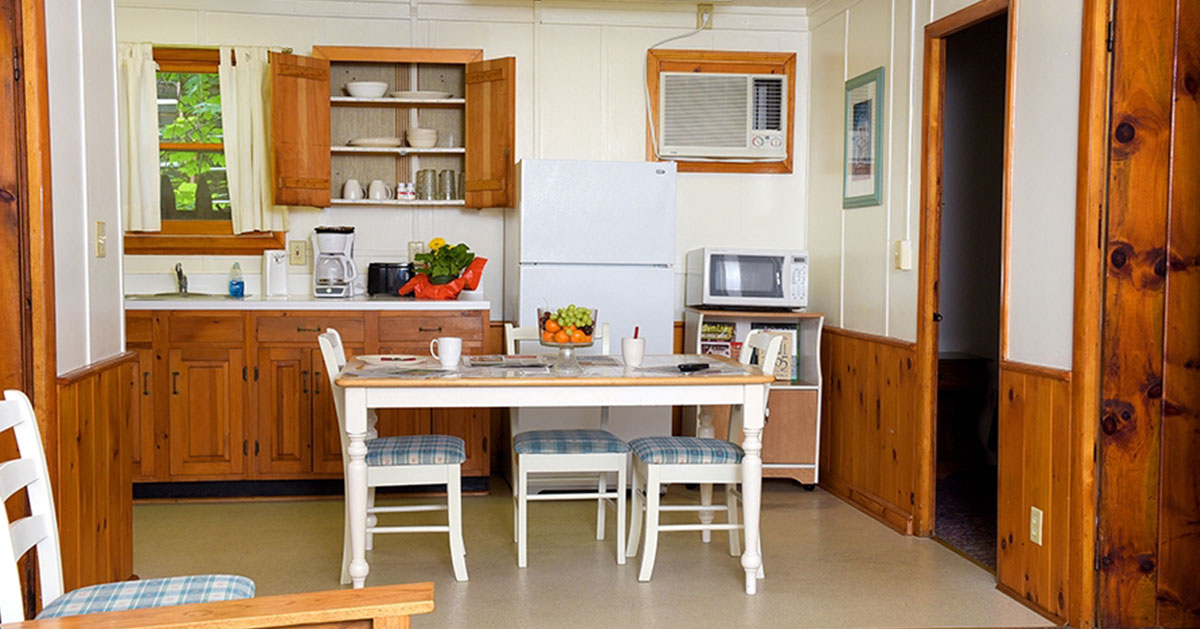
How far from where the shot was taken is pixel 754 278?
5266mm

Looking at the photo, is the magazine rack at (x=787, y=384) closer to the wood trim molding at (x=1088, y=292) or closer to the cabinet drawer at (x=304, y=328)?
the cabinet drawer at (x=304, y=328)

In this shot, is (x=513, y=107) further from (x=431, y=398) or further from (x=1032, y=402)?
(x=1032, y=402)

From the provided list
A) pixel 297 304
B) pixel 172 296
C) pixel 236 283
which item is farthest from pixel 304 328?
pixel 172 296

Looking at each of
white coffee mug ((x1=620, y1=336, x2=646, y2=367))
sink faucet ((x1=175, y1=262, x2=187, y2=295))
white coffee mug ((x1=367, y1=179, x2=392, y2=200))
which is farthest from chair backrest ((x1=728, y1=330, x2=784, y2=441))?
sink faucet ((x1=175, y1=262, x2=187, y2=295))

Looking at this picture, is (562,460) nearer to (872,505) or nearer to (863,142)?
(872,505)

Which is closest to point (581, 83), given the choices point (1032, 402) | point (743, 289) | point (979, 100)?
point (743, 289)

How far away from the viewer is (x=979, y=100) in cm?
560

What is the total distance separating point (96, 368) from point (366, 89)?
8.57 ft

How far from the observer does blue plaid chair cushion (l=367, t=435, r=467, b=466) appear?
3506 millimetres

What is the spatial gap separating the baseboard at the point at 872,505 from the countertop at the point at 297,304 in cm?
192

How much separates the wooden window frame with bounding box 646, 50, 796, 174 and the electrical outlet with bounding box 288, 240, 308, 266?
187 cm

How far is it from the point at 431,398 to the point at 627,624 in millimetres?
935

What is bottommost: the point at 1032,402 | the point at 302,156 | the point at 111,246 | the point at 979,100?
the point at 1032,402

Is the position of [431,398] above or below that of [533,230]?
below
